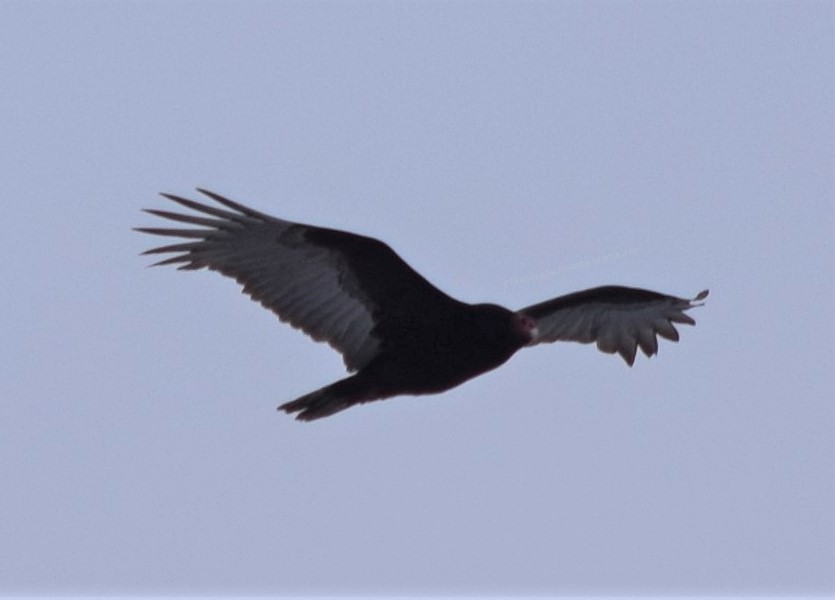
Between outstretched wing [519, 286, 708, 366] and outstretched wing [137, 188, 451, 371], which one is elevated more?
outstretched wing [519, 286, 708, 366]

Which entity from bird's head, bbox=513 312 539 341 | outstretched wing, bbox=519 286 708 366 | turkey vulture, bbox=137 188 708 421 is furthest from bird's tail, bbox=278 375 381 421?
outstretched wing, bbox=519 286 708 366

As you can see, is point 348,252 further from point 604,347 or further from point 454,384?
point 604,347

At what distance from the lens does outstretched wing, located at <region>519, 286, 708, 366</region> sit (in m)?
13.0

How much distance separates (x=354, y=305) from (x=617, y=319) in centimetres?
240

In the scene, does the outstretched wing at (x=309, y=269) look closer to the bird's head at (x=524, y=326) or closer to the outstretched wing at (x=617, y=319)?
the bird's head at (x=524, y=326)

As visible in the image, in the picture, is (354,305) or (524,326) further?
(354,305)

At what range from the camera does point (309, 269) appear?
11.8 m

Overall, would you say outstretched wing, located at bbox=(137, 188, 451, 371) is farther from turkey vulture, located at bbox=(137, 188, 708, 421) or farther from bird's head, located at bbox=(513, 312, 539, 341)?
bird's head, located at bbox=(513, 312, 539, 341)

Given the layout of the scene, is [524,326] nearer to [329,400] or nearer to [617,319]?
[329,400]

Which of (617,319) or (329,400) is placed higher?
(617,319)

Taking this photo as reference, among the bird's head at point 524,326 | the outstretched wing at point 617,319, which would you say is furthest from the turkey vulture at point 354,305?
the outstretched wing at point 617,319

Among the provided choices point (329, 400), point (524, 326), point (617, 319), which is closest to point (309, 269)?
point (329, 400)

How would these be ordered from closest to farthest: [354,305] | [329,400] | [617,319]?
[329,400]
[354,305]
[617,319]

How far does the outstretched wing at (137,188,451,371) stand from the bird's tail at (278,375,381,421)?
0.94 ft
